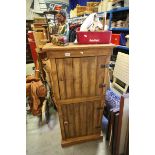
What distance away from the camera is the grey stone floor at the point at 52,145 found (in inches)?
74.9

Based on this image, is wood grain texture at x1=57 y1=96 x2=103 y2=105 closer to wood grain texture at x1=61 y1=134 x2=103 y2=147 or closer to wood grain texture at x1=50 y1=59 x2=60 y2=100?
wood grain texture at x1=50 y1=59 x2=60 y2=100

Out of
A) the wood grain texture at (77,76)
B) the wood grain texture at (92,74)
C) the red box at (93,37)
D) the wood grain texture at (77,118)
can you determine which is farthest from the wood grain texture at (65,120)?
the red box at (93,37)

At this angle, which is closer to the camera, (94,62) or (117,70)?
(94,62)

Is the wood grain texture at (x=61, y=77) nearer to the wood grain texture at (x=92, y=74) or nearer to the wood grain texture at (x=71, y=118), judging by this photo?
the wood grain texture at (x=71, y=118)

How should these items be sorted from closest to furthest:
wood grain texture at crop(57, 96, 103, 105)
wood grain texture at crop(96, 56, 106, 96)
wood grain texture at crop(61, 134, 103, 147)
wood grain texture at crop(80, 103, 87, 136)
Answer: wood grain texture at crop(96, 56, 106, 96) → wood grain texture at crop(57, 96, 103, 105) → wood grain texture at crop(80, 103, 87, 136) → wood grain texture at crop(61, 134, 103, 147)

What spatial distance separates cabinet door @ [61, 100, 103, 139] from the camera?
1800 mm

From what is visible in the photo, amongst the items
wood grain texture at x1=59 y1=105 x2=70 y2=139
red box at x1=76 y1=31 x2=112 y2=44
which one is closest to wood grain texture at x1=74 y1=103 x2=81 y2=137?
wood grain texture at x1=59 y1=105 x2=70 y2=139

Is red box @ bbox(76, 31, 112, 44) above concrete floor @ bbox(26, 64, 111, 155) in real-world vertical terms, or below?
above

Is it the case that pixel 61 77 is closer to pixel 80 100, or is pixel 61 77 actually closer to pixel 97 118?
pixel 80 100

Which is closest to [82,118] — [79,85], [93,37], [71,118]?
[71,118]
